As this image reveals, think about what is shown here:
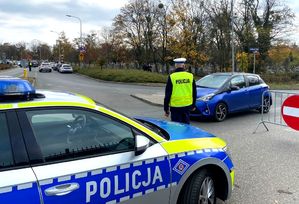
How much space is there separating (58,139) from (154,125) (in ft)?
4.96

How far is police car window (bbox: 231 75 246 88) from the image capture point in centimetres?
1070

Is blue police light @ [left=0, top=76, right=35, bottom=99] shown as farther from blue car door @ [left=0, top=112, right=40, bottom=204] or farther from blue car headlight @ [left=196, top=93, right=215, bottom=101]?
blue car headlight @ [left=196, top=93, right=215, bottom=101]

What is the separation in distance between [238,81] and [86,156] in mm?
8800

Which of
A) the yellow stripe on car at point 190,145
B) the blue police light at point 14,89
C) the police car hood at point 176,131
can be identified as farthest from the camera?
the police car hood at point 176,131

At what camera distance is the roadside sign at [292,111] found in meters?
7.07

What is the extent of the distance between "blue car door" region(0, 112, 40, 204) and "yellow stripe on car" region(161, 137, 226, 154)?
132cm

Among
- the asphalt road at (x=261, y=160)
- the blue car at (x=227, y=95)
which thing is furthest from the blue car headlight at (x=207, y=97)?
the asphalt road at (x=261, y=160)

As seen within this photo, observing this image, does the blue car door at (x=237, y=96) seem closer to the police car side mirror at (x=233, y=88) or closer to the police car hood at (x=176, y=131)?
the police car side mirror at (x=233, y=88)

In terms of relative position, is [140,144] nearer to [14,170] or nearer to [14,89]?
[14,170]

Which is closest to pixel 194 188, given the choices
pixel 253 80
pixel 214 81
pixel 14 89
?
pixel 14 89

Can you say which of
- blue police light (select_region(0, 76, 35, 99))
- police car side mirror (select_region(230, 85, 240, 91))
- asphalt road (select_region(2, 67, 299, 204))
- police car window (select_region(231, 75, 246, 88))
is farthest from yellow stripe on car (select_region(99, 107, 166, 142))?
police car window (select_region(231, 75, 246, 88))

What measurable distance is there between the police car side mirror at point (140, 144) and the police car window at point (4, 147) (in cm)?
103

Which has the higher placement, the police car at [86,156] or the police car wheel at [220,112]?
the police car at [86,156]

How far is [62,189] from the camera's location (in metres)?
2.56
